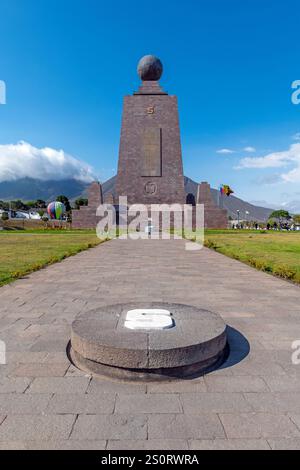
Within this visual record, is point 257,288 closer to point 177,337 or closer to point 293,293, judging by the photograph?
point 293,293

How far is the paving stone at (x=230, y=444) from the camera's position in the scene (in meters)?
2.31

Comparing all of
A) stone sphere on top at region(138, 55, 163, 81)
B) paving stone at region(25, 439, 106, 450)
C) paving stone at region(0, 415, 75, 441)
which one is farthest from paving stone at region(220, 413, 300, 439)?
stone sphere on top at region(138, 55, 163, 81)

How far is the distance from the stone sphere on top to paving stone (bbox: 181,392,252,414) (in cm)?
4567

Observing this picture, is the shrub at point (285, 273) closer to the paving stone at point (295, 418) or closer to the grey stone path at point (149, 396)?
the grey stone path at point (149, 396)

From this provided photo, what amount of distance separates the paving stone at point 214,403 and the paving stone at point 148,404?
0.30ft

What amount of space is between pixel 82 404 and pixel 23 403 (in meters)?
0.52

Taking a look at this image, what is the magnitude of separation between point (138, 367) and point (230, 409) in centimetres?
93

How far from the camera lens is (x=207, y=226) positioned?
1554 inches

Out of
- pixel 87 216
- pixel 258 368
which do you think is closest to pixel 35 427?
pixel 258 368

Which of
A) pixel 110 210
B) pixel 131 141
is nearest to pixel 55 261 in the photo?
pixel 110 210

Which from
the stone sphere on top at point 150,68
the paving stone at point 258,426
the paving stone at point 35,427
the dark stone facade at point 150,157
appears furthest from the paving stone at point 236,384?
the stone sphere on top at point 150,68

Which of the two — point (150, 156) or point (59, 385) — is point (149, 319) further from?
point (150, 156)

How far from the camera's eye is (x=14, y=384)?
3201mm

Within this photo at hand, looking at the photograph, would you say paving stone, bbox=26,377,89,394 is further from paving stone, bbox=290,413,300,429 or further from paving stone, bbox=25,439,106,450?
paving stone, bbox=290,413,300,429
